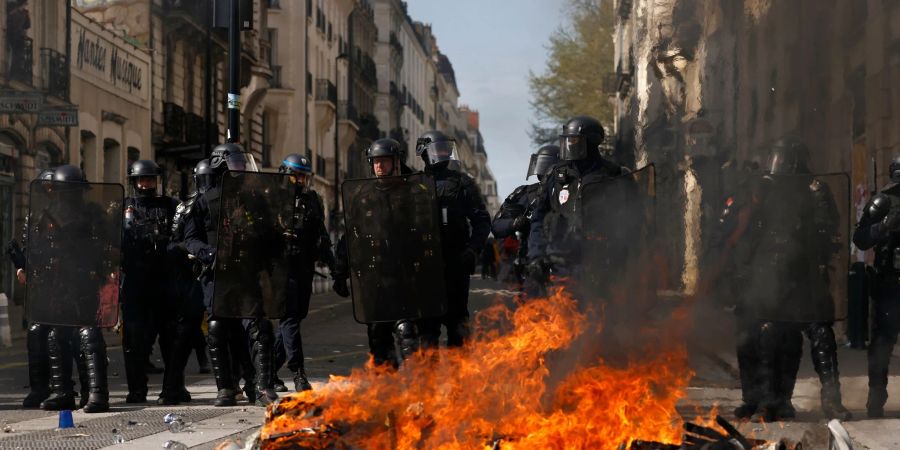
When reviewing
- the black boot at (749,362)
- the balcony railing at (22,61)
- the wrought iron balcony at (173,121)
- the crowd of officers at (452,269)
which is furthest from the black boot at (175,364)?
the wrought iron balcony at (173,121)

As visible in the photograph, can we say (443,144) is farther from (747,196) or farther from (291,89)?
(291,89)

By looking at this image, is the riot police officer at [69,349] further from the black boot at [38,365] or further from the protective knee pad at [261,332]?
the protective knee pad at [261,332]

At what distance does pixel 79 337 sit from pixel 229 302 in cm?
129

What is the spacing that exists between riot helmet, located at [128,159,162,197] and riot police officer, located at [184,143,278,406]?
1.97ft

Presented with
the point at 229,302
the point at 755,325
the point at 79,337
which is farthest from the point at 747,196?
the point at 79,337

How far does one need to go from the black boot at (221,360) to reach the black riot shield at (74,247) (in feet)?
2.30

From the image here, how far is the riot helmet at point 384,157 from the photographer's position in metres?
7.91

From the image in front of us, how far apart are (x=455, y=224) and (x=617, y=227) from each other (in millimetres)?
1242

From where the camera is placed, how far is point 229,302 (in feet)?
28.1

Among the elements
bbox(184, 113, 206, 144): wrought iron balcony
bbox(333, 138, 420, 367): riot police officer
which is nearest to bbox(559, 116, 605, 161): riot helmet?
bbox(333, 138, 420, 367): riot police officer

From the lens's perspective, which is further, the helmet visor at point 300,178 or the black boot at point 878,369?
the helmet visor at point 300,178

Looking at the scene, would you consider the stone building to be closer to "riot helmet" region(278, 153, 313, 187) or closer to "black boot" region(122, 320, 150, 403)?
"riot helmet" region(278, 153, 313, 187)

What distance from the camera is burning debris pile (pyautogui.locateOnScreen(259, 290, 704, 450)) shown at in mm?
5574

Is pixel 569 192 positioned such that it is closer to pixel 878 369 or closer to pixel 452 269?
pixel 452 269
